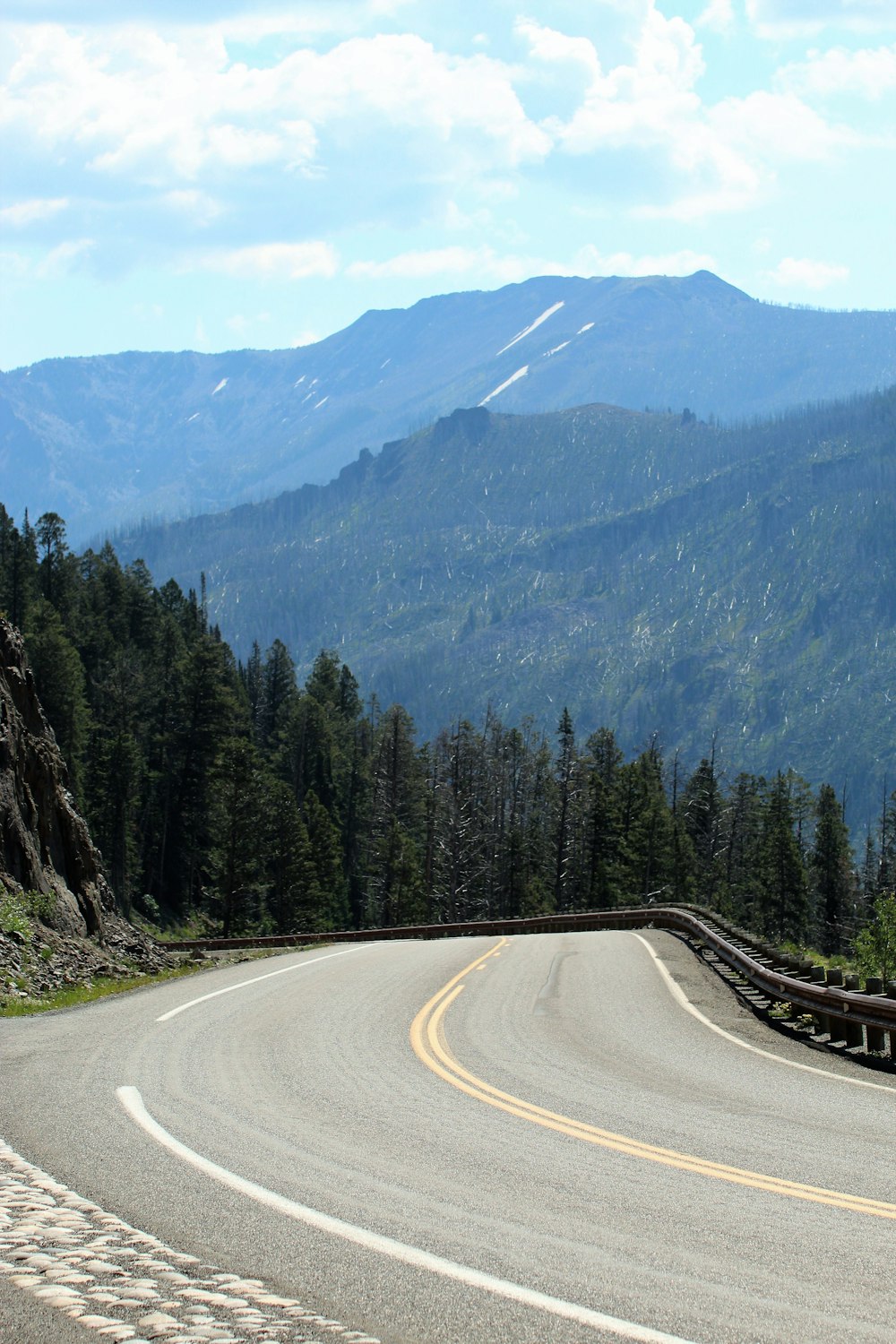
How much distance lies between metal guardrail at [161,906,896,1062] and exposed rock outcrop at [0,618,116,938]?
38.7ft

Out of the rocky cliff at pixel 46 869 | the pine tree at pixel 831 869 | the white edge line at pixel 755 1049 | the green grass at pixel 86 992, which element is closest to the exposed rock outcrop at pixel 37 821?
the rocky cliff at pixel 46 869

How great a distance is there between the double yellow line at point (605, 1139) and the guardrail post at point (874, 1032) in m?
4.77

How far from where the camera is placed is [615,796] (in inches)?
3221

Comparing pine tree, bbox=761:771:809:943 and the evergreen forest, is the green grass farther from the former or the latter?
pine tree, bbox=761:771:809:943

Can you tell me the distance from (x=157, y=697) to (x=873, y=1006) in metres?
75.2

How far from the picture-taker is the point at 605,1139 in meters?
9.66

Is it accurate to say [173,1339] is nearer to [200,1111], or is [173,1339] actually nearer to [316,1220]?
[316,1220]

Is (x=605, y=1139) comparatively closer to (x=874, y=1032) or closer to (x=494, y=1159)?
(x=494, y=1159)

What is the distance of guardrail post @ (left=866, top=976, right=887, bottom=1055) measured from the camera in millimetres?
14516

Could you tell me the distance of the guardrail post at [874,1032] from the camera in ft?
47.6

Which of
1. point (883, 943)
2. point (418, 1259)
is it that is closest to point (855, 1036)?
point (418, 1259)

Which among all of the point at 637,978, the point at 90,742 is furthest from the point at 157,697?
the point at 637,978

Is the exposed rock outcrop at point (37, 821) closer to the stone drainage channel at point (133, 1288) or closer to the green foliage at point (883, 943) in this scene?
the stone drainage channel at point (133, 1288)

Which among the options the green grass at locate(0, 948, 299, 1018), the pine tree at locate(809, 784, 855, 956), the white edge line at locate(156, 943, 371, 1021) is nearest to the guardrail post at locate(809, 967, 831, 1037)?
the white edge line at locate(156, 943, 371, 1021)
